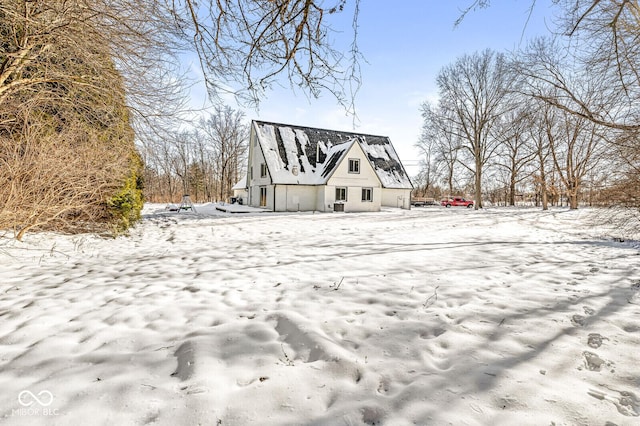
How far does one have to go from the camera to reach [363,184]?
24.3 metres

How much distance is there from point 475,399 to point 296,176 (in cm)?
2190

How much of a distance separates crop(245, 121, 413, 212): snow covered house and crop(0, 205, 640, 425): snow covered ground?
17552mm

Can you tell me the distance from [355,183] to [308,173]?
4.00 metres

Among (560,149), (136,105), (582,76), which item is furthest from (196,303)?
(560,149)

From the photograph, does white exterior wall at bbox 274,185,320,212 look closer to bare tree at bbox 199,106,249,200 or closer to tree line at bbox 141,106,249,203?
tree line at bbox 141,106,249,203

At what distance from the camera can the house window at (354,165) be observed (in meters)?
23.8

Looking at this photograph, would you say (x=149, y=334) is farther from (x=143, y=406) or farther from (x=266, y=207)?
(x=266, y=207)

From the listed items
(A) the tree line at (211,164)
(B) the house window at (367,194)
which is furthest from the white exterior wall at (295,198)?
(A) the tree line at (211,164)

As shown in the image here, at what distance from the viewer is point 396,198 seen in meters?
29.1

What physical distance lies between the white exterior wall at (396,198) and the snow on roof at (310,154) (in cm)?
96

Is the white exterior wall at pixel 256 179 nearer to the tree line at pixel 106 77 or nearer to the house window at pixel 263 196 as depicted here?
the house window at pixel 263 196

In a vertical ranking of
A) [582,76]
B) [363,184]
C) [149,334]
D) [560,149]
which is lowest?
[149,334]

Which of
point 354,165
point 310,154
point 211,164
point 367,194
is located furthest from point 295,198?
point 211,164

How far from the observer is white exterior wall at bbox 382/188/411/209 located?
28922 millimetres
